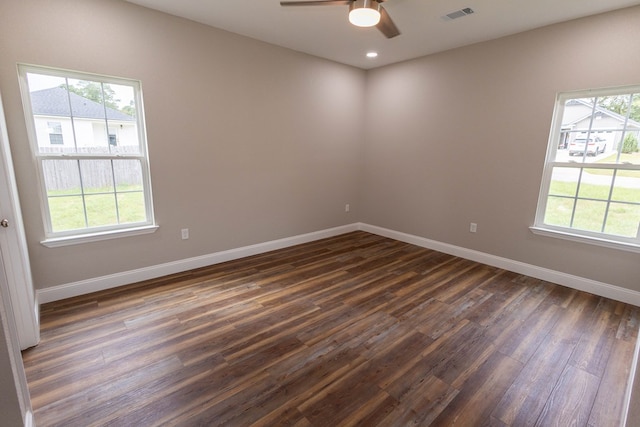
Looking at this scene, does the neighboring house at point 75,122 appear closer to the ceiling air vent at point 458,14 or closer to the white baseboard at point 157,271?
the white baseboard at point 157,271

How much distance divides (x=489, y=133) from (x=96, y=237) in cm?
452

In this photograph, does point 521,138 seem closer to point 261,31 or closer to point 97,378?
point 261,31

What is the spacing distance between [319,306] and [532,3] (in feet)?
10.9

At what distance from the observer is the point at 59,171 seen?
2.66 m

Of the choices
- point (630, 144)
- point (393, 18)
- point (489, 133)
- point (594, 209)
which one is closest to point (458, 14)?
point (393, 18)

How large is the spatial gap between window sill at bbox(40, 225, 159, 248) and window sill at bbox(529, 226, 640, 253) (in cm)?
429

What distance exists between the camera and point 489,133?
365 centimetres

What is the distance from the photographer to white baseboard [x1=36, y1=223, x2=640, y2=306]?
283 centimetres

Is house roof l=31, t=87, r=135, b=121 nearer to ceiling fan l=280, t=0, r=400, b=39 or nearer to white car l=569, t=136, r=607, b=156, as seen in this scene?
ceiling fan l=280, t=0, r=400, b=39

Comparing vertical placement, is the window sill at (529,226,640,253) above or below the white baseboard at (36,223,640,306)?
above

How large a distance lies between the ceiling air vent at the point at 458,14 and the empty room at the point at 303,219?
0.33 ft

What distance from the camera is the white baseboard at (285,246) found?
2.83 metres

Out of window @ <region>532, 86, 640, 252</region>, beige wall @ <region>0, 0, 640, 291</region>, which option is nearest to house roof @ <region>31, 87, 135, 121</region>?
beige wall @ <region>0, 0, 640, 291</region>

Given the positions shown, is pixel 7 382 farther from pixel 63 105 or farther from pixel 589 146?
pixel 589 146
